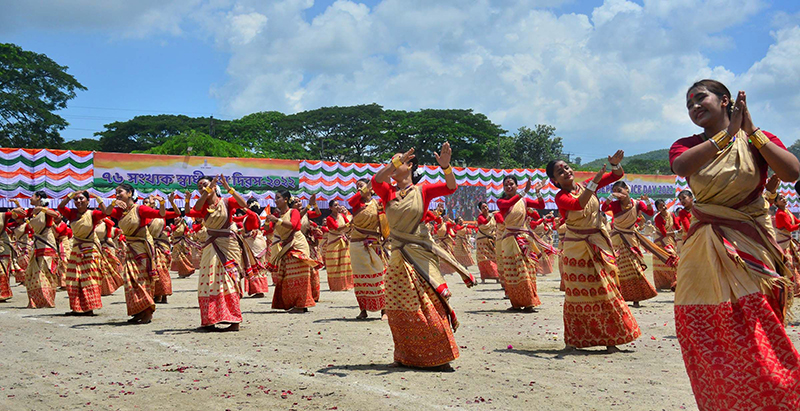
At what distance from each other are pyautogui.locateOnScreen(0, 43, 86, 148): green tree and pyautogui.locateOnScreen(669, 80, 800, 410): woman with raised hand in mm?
42720

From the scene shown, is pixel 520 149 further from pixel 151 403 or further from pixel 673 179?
pixel 151 403

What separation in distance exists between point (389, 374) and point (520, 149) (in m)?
48.1

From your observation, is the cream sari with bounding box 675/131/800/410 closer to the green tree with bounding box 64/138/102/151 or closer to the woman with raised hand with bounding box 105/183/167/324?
the woman with raised hand with bounding box 105/183/167/324

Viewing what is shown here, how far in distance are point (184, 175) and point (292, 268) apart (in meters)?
13.2

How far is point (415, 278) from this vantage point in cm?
638

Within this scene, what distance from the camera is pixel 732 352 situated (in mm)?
3779

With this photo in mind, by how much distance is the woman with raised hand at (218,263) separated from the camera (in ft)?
30.2

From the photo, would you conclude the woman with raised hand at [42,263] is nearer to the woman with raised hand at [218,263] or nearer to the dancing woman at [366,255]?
the woman with raised hand at [218,263]

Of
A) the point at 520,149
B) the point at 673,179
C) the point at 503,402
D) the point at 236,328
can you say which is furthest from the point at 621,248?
the point at 520,149

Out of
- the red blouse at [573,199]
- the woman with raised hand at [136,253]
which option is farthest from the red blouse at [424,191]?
the woman with raised hand at [136,253]

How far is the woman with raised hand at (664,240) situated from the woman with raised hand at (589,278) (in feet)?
25.9

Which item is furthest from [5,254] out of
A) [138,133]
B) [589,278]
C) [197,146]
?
[138,133]

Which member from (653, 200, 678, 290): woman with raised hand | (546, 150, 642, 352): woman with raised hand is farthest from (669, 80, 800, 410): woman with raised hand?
(653, 200, 678, 290): woman with raised hand

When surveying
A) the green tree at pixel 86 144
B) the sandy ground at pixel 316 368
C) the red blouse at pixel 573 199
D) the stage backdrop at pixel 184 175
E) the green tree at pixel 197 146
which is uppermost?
the green tree at pixel 86 144
